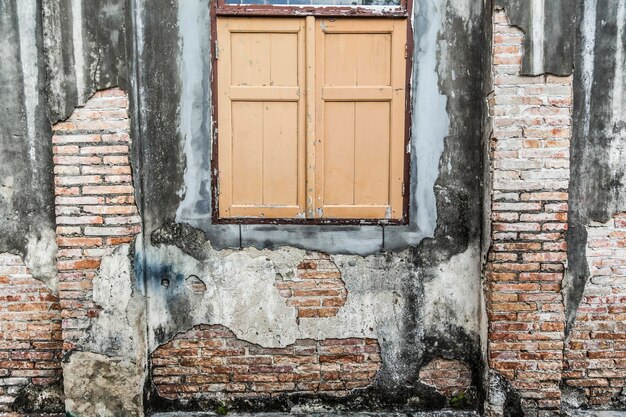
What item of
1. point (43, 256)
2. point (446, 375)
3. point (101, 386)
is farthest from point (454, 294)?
point (43, 256)

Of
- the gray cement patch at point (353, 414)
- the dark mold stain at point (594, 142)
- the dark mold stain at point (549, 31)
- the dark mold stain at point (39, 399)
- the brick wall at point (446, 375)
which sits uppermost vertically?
the dark mold stain at point (549, 31)

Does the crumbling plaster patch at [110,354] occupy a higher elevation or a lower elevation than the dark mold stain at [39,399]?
higher

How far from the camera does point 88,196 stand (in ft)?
11.1

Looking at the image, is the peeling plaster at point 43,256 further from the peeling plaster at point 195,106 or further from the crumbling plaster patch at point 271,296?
the peeling plaster at point 195,106

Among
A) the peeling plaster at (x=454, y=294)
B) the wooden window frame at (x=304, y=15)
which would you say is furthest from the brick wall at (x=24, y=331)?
the peeling plaster at (x=454, y=294)

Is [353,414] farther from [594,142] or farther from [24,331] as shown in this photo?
[594,142]

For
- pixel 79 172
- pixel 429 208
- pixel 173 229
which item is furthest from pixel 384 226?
pixel 79 172

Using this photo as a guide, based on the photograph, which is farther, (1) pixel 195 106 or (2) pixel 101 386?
(1) pixel 195 106

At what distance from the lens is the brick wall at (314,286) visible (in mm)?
3623

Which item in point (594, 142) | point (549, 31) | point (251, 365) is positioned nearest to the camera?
point (549, 31)

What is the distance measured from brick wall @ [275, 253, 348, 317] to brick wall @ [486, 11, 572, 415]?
1068 mm

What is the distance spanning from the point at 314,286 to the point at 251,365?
0.74 meters

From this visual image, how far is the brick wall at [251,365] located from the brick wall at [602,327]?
1.47 metres

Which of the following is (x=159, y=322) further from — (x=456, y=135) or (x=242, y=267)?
(x=456, y=135)
